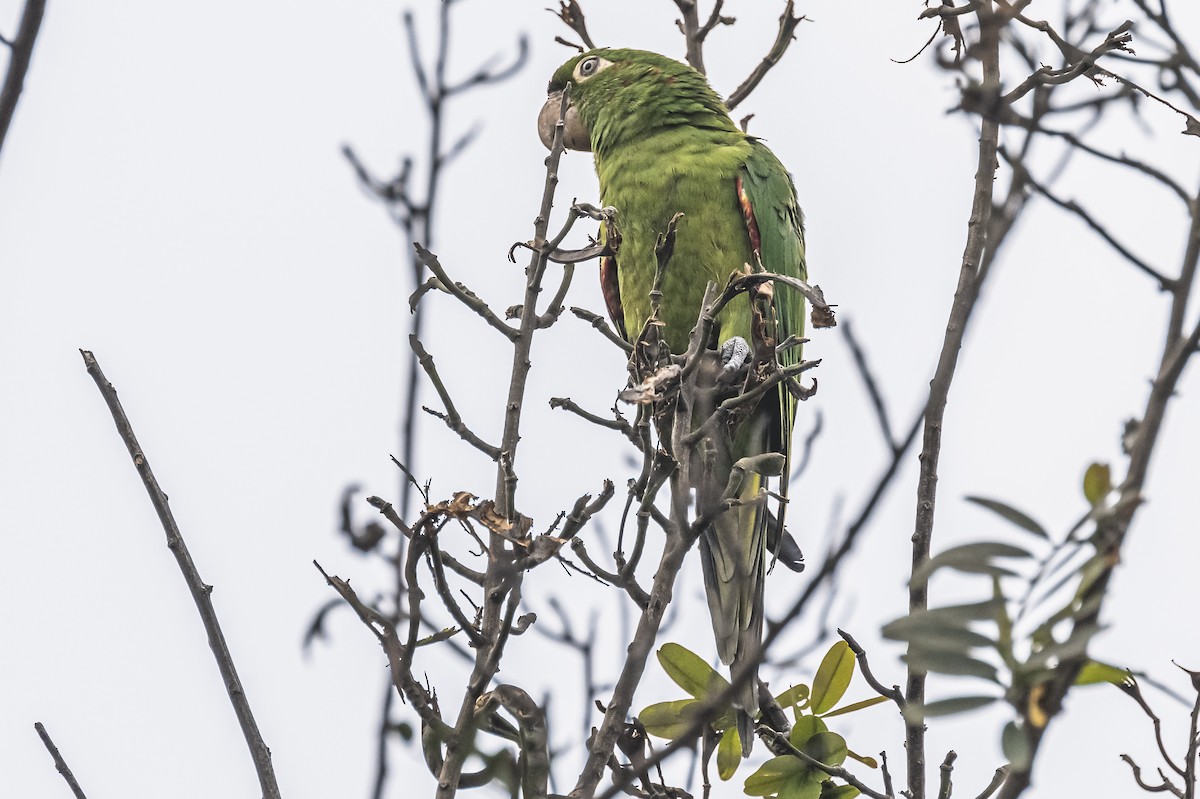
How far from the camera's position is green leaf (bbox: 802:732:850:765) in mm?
3002

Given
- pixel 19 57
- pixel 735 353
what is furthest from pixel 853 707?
pixel 19 57

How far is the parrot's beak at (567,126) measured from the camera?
209 inches

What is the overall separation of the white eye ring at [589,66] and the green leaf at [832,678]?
314cm

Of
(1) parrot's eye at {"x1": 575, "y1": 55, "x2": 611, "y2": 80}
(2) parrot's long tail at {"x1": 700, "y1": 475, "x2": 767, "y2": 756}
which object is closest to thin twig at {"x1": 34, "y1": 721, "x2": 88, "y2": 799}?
(2) parrot's long tail at {"x1": 700, "y1": 475, "x2": 767, "y2": 756}

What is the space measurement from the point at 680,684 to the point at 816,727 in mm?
365

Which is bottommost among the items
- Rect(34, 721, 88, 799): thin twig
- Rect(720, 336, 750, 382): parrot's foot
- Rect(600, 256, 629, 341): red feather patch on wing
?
Rect(34, 721, 88, 799): thin twig

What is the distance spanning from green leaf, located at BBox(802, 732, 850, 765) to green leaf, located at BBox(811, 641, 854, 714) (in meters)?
0.14

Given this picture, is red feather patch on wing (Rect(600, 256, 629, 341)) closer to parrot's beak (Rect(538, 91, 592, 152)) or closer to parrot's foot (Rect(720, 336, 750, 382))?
parrot's beak (Rect(538, 91, 592, 152))

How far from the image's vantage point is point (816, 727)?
306 cm

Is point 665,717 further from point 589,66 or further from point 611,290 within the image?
point 589,66

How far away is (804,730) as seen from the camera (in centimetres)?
305

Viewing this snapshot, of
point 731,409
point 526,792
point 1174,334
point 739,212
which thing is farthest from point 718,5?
point 1174,334

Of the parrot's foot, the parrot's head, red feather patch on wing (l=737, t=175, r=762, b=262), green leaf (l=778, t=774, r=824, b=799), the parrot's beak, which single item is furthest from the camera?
the parrot's beak

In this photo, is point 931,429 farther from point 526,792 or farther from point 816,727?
point 526,792
